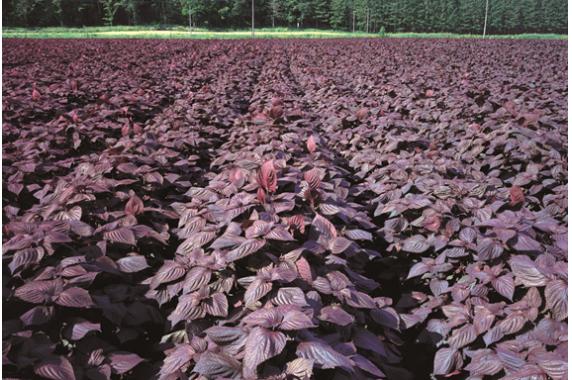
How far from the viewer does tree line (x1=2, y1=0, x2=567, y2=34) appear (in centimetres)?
6419

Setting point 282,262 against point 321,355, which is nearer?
point 321,355

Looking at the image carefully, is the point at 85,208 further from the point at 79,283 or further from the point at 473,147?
the point at 473,147

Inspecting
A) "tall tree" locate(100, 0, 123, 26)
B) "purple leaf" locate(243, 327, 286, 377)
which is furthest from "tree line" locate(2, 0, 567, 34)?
"purple leaf" locate(243, 327, 286, 377)

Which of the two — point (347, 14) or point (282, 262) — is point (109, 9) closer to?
point (347, 14)

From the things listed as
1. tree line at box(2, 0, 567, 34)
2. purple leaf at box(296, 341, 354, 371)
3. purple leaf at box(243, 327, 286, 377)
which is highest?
tree line at box(2, 0, 567, 34)

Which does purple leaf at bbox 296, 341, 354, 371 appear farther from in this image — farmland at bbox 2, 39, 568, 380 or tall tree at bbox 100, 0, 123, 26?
tall tree at bbox 100, 0, 123, 26

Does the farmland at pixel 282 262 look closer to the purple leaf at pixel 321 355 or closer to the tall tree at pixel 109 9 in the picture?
the purple leaf at pixel 321 355

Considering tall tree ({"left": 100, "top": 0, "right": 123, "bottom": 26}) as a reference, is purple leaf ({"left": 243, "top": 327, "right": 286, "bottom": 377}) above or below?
below

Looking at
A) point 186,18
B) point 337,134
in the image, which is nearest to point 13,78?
point 337,134

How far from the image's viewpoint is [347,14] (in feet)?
234

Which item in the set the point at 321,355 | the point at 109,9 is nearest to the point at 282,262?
the point at 321,355

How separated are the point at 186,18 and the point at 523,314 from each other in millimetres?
71589

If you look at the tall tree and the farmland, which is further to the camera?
the tall tree

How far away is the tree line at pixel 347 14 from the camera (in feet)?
211
